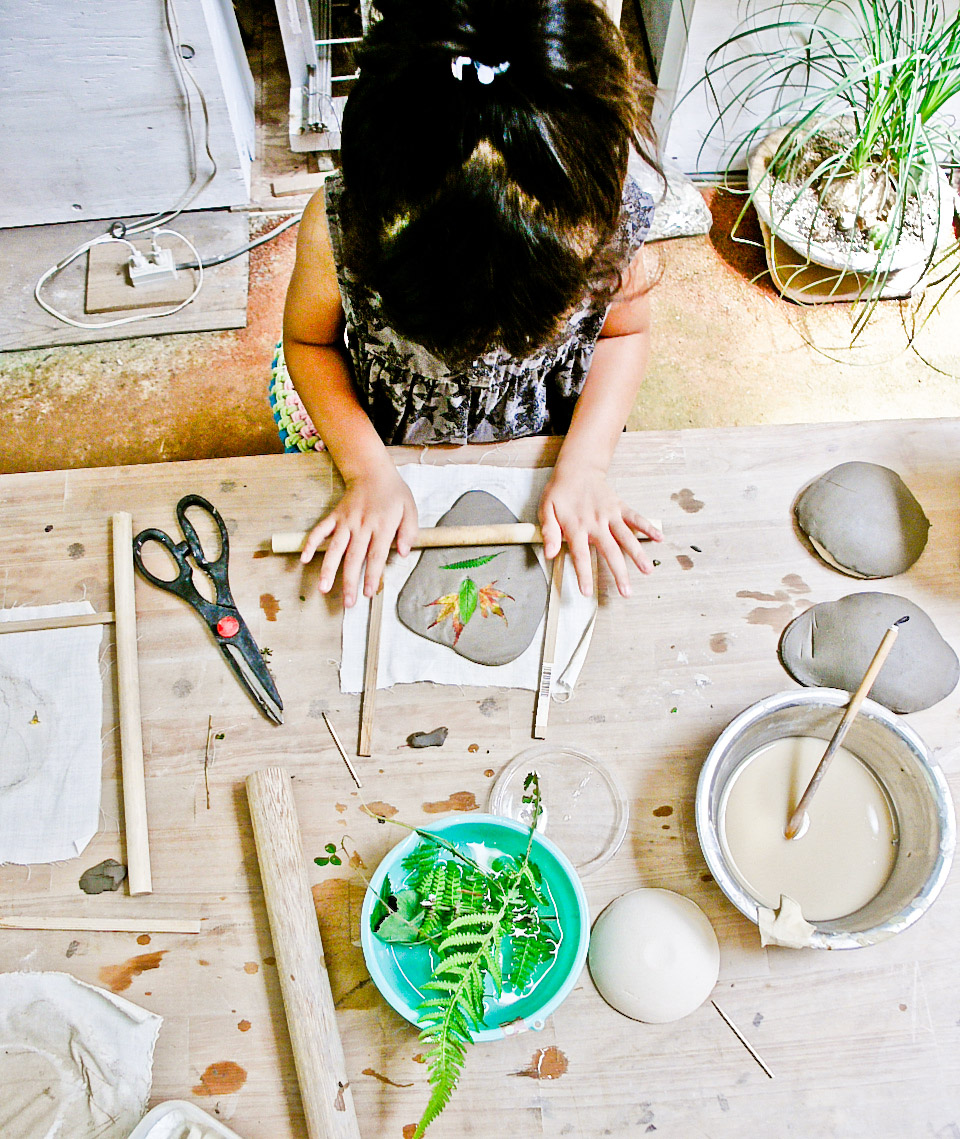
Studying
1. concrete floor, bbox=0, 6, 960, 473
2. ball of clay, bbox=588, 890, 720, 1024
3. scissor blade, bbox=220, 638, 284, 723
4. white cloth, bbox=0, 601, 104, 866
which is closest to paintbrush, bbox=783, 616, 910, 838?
ball of clay, bbox=588, 890, 720, 1024

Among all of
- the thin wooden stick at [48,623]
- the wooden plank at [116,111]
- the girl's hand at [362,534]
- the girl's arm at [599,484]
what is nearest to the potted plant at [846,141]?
the girl's arm at [599,484]

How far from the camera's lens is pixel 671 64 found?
175cm

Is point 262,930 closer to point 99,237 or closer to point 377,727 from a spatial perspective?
point 377,727

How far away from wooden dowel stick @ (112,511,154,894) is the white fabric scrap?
0.09 m

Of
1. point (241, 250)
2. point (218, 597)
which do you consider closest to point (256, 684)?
point (218, 597)

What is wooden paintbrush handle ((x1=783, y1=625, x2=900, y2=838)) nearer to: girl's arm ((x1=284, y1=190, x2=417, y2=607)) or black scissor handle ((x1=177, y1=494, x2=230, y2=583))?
girl's arm ((x1=284, y1=190, x2=417, y2=607))

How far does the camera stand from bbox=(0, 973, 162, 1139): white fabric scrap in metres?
0.61

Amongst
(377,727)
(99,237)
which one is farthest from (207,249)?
(377,727)

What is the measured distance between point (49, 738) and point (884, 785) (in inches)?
29.2

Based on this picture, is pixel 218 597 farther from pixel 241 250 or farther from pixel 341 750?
pixel 241 250

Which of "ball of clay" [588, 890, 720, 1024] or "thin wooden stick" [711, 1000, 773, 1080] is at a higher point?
"ball of clay" [588, 890, 720, 1024]

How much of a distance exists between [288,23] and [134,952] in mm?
1840

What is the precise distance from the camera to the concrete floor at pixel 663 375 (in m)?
1.67

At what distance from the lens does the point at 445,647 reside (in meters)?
0.78
